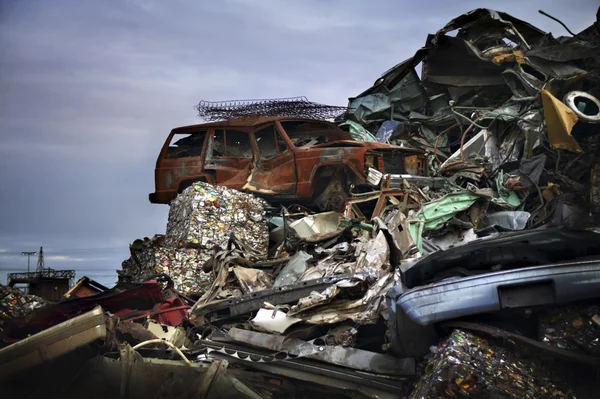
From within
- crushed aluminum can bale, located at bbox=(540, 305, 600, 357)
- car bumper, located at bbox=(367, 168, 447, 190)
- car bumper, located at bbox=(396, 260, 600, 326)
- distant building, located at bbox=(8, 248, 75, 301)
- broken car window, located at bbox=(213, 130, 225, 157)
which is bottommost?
distant building, located at bbox=(8, 248, 75, 301)

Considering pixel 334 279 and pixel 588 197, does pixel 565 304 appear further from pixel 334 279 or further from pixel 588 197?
pixel 588 197

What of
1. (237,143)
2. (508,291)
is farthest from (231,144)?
(508,291)

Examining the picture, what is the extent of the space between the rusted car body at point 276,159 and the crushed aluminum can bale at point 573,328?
6273mm

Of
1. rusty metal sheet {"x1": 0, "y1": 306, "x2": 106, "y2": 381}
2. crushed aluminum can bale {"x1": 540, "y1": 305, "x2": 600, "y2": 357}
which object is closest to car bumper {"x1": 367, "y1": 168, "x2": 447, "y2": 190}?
rusty metal sheet {"x1": 0, "y1": 306, "x2": 106, "y2": 381}

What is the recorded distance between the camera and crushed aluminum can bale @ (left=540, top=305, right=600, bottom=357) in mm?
3646

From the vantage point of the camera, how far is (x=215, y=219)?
9.51m

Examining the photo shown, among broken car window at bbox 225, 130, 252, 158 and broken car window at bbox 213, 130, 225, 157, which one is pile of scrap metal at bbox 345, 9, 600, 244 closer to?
broken car window at bbox 225, 130, 252, 158

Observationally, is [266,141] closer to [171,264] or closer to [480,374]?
[171,264]

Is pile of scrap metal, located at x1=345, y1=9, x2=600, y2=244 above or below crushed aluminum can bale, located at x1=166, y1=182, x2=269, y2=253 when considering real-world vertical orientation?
above

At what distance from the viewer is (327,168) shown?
10.3 m

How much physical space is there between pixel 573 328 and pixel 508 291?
392 mm

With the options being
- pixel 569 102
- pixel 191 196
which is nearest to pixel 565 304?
pixel 569 102

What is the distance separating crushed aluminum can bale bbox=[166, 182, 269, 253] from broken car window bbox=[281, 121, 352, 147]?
57.0 inches

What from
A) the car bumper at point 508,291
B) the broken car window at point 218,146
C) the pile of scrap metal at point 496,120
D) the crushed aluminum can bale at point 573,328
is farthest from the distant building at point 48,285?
the crushed aluminum can bale at point 573,328
